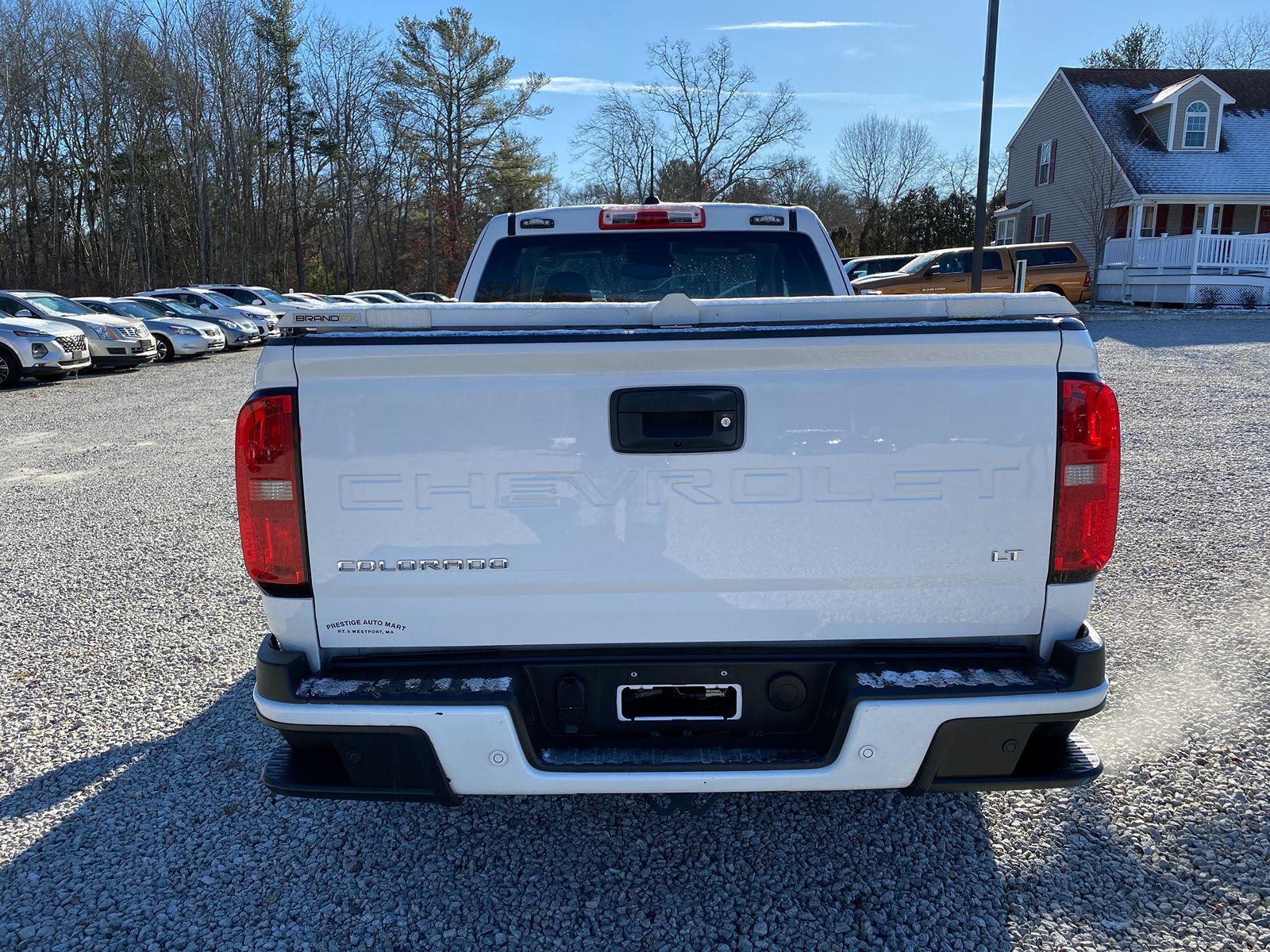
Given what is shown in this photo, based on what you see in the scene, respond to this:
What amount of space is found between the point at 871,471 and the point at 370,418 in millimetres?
1245

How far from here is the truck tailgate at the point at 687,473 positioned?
226 cm

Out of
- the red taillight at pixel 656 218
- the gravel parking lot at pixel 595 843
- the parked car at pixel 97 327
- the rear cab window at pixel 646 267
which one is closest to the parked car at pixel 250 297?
the parked car at pixel 97 327

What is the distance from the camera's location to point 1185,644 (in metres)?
4.53

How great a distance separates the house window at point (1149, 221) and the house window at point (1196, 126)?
8.98 feet

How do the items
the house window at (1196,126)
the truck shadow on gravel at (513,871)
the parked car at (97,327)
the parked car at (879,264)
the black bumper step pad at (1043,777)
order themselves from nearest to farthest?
the black bumper step pad at (1043,777), the truck shadow on gravel at (513,871), the parked car at (97,327), the parked car at (879,264), the house window at (1196,126)

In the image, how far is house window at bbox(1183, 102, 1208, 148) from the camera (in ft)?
104

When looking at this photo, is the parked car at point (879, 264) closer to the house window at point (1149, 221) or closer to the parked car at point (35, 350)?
the house window at point (1149, 221)

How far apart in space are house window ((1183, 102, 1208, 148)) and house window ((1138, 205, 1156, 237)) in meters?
2.74

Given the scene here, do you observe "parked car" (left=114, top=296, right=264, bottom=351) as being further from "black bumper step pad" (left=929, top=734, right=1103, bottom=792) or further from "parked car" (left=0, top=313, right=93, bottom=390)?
"black bumper step pad" (left=929, top=734, right=1103, bottom=792)

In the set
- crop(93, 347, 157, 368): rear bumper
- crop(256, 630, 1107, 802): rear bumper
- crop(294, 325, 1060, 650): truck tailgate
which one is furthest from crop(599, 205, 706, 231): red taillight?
crop(93, 347, 157, 368): rear bumper

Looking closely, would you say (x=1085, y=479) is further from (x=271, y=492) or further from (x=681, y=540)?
(x=271, y=492)

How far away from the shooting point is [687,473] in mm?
2291

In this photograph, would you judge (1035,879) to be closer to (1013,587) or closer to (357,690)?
(1013,587)

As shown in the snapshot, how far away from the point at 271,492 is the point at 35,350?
17061mm
